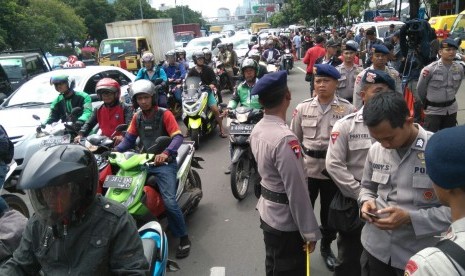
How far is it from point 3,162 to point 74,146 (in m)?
2.33

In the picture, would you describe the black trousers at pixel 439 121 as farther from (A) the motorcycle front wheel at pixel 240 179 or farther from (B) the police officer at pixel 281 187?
(B) the police officer at pixel 281 187

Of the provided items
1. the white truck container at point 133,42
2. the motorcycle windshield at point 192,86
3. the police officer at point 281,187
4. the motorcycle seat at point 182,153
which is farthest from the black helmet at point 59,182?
the white truck container at point 133,42

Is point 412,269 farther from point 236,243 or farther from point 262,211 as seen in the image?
point 236,243

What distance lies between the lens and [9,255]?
2.32 m

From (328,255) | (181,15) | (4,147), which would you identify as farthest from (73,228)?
(181,15)

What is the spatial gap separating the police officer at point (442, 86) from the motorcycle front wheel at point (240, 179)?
8.21 ft

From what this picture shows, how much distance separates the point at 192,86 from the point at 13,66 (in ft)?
16.7

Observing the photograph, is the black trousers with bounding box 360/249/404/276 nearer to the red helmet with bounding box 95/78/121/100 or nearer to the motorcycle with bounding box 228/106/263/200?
the motorcycle with bounding box 228/106/263/200

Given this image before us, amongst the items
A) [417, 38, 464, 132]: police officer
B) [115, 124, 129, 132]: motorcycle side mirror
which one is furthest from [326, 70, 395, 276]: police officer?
[115, 124, 129, 132]: motorcycle side mirror

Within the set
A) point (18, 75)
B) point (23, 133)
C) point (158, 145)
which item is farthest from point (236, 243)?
point (18, 75)

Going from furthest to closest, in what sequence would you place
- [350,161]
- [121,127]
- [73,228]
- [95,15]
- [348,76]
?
[95,15]
[348,76]
[121,127]
[350,161]
[73,228]

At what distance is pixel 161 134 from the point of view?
4.64 metres

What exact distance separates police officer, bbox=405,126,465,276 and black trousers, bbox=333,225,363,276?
1.81m

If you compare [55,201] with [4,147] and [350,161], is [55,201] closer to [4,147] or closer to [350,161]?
[350,161]
